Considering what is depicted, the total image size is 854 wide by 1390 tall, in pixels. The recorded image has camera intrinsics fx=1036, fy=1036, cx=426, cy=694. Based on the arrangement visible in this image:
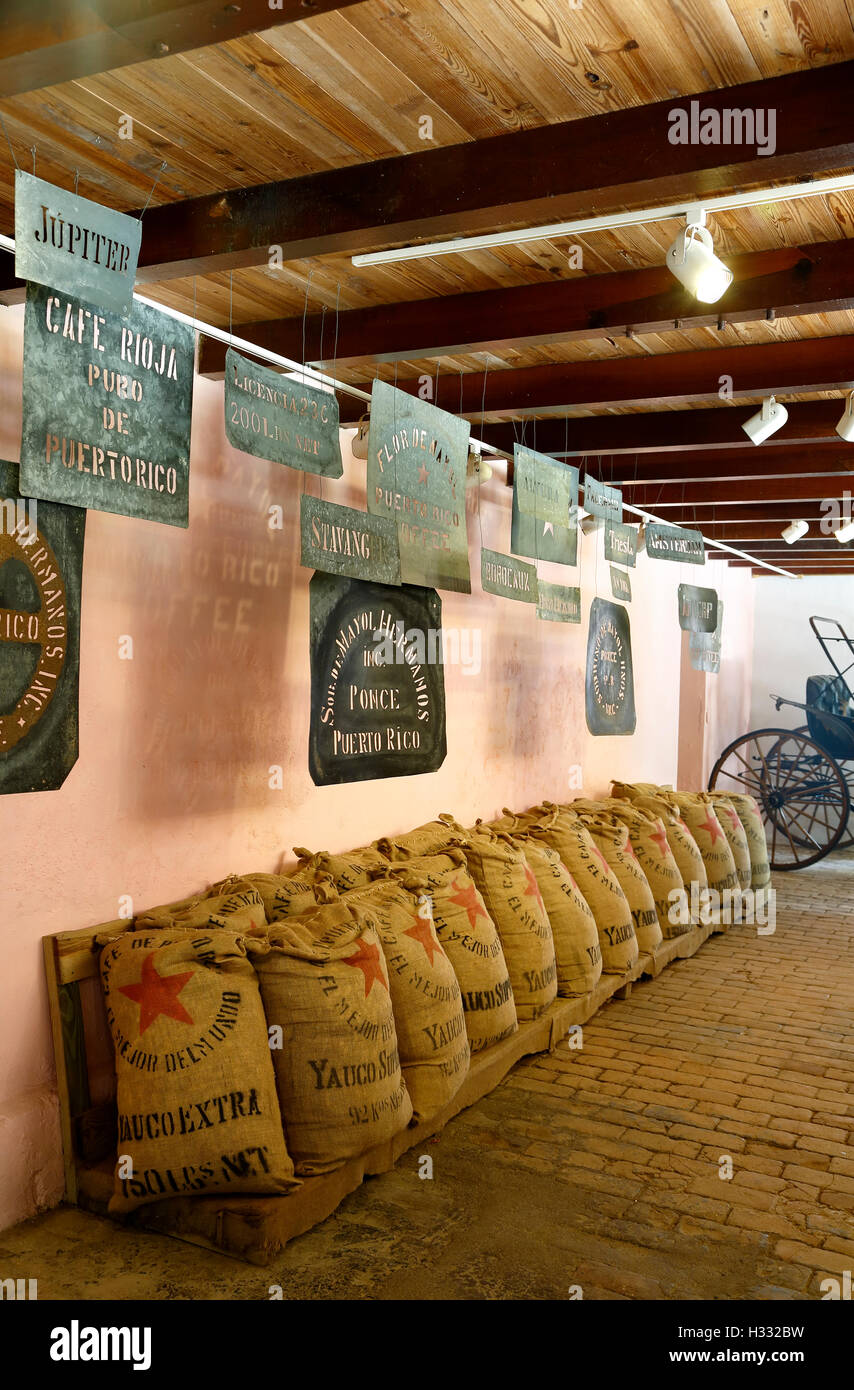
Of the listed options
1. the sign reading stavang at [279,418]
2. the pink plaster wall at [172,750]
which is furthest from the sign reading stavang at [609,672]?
the sign reading stavang at [279,418]

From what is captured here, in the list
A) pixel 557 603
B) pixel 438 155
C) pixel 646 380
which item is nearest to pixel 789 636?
pixel 557 603

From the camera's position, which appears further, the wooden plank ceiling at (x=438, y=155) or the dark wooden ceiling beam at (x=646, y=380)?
the dark wooden ceiling beam at (x=646, y=380)

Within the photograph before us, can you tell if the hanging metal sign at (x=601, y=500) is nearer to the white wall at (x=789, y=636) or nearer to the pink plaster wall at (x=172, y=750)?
the pink plaster wall at (x=172, y=750)

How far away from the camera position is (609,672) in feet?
22.1

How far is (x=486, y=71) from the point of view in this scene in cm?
216

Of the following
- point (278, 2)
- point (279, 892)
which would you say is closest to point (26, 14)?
point (278, 2)

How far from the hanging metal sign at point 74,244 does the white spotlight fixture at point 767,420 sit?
2776 mm

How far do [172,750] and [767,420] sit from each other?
280 centimetres

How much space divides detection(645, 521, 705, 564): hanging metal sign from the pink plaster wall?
2.00 m

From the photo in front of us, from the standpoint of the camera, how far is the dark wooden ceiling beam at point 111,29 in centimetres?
171

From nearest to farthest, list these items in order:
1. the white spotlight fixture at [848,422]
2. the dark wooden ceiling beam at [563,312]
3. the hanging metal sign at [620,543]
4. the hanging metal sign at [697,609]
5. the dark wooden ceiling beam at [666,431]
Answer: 1. the dark wooden ceiling beam at [563,312]
2. the white spotlight fixture at [848,422]
3. the dark wooden ceiling beam at [666,431]
4. the hanging metal sign at [620,543]
5. the hanging metal sign at [697,609]

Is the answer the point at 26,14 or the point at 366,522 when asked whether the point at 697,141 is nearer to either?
the point at 26,14
